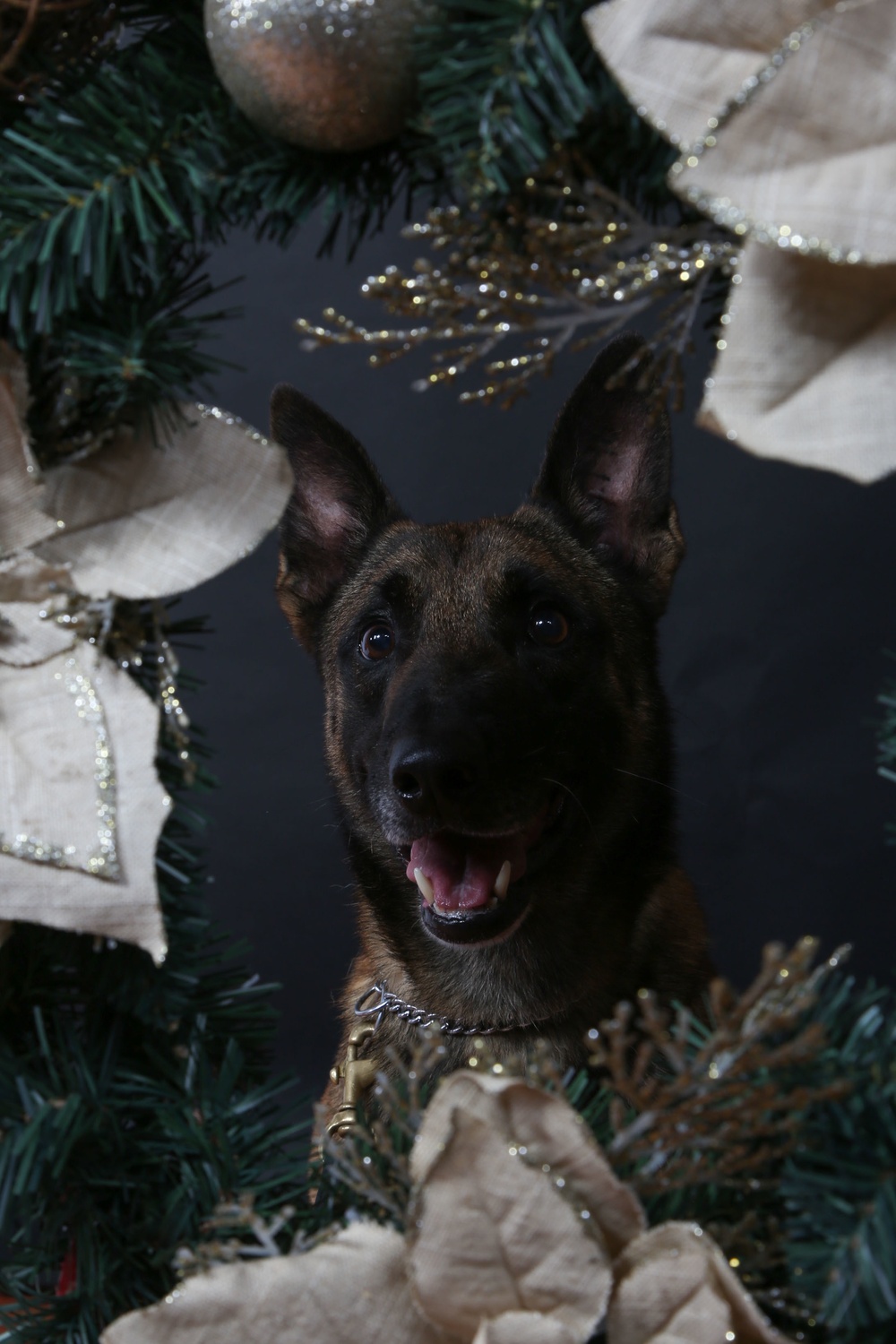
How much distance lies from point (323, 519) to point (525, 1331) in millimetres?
1709

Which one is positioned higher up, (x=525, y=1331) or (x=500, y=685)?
(x=525, y=1331)

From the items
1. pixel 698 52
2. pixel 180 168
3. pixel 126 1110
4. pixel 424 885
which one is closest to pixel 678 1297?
pixel 126 1110

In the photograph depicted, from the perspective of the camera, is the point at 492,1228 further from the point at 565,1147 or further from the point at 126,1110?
the point at 126,1110

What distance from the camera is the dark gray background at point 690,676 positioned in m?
2.78

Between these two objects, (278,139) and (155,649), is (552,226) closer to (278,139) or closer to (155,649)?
(278,139)

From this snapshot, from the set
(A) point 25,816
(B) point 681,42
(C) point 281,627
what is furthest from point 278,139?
(C) point 281,627

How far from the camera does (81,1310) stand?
1.23 metres

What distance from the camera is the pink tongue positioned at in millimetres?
1890

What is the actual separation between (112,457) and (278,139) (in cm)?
37

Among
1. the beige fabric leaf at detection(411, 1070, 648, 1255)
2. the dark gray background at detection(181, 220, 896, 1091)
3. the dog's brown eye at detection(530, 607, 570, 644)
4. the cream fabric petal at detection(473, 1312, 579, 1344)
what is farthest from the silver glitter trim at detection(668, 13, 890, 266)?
the dark gray background at detection(181, 220, 896, 1091)

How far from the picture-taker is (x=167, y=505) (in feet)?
4.15

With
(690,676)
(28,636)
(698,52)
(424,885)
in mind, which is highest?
(698,52)

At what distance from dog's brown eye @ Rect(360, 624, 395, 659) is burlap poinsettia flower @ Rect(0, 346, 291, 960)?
1.00 metres

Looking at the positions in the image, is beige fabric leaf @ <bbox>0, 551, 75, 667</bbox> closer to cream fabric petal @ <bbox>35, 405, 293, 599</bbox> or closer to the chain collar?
cream fabric petal @ <bbox>35, 405, 293, 599</bbox>
